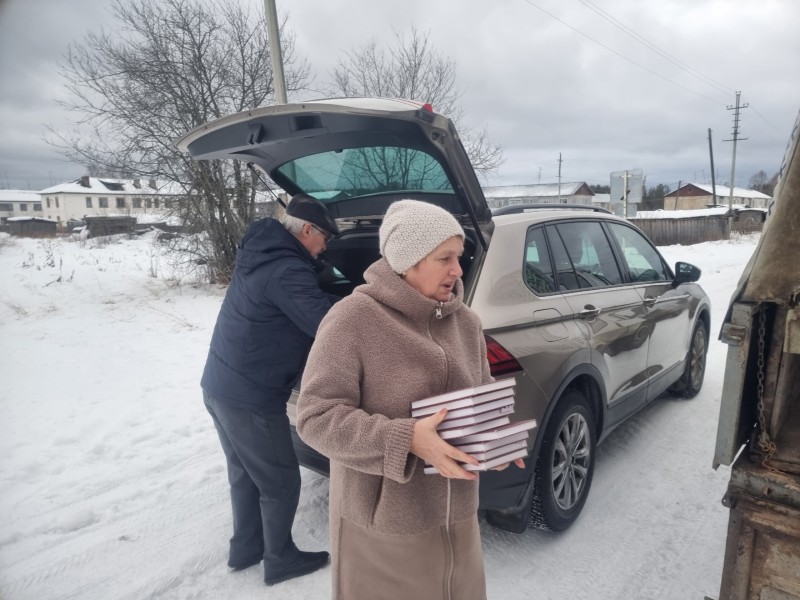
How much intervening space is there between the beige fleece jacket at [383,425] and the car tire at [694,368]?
4016 mm

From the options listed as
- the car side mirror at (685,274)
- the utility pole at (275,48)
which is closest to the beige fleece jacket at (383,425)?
the car side mirror at (685,274)

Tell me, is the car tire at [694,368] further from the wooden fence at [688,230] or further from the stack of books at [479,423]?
the wooden fence at [688,230]

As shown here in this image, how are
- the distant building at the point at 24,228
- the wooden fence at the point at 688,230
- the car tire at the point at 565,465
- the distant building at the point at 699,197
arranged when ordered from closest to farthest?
the car tire at the point at 565,465
the distant building at the point at 24,228
the wooden fence at the point at 688,230
the distant building at the point at 699,197

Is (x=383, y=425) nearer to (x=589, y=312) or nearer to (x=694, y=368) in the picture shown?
(x=589, y=312)

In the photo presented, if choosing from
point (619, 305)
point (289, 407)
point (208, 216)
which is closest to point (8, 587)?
point (289, 407)

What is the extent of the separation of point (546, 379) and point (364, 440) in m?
1.58

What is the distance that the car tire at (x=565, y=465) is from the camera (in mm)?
2766

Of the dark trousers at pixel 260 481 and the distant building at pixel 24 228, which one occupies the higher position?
the distant building at pixel 24 228

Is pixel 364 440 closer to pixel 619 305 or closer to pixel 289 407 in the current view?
pixel 289 407

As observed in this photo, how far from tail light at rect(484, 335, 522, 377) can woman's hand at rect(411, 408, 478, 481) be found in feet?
3.70

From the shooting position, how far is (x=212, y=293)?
411 inches

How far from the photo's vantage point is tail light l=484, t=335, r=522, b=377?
2.42 m

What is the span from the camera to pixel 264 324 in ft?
7.79

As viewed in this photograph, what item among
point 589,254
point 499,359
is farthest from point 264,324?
point 589,254
